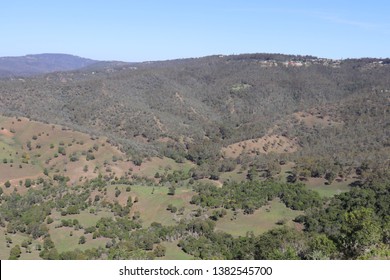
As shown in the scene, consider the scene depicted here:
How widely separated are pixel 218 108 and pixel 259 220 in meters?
118

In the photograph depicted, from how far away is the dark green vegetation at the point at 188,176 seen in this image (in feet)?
167

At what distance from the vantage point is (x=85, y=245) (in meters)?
56.5

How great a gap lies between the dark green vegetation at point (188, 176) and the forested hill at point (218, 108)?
68cm

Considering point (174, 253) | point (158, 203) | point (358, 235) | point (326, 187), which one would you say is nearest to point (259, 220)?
point (158, 203)

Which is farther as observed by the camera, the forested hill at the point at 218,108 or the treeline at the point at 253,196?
the forested hill at the point at 218,108

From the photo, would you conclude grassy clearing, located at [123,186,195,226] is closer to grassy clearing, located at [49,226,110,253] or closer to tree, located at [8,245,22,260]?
grassy clearing, located at [49,226,110,253]

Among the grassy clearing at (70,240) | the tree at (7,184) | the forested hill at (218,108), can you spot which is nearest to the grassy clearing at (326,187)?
the forested hill at (218,108)

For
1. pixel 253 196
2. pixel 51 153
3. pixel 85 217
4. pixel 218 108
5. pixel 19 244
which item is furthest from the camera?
pixel 218 108

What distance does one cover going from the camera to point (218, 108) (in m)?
179

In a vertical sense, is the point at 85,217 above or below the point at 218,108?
below

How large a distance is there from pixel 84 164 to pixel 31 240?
34.1 metres

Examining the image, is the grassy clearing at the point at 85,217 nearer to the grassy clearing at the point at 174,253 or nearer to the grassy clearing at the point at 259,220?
the grassy clearing at the point at 174,253

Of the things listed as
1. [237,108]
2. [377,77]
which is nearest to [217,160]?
[237,108]

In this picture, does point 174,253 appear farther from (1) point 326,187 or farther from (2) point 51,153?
(2) point 51,153
